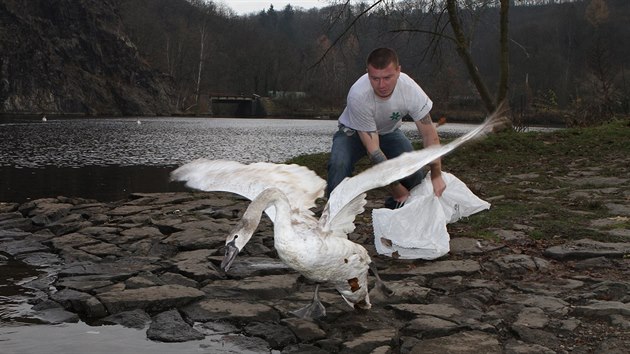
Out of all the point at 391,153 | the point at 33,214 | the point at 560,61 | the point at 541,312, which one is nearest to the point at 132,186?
the point at 33,214

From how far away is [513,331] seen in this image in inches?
179

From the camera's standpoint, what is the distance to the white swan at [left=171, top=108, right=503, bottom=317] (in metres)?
4.53

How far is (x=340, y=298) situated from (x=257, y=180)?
1.27 metres

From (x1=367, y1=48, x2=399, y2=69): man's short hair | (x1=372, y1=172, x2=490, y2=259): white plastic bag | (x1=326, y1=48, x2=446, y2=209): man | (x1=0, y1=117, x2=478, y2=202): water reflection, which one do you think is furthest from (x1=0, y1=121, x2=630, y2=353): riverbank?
(x1=0, y1=117, x2=478, y2=202): water reflection

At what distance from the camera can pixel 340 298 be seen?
552cm

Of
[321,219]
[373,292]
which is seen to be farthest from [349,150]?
[321,219]

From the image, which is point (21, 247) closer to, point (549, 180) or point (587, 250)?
point (587, 250)

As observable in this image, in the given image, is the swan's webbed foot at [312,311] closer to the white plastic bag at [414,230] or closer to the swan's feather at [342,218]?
the swan's feather at [342,218]

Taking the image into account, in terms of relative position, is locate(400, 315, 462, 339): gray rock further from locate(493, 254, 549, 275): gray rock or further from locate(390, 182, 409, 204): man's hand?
locate(390, 182, 409, 204): man's hand

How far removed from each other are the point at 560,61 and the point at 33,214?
82976 mm

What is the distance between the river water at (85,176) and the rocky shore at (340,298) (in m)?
0.17

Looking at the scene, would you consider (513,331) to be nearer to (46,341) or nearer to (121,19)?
(46,341)

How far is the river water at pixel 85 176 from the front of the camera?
4.62 m

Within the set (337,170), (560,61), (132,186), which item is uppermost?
A: (560,61)
